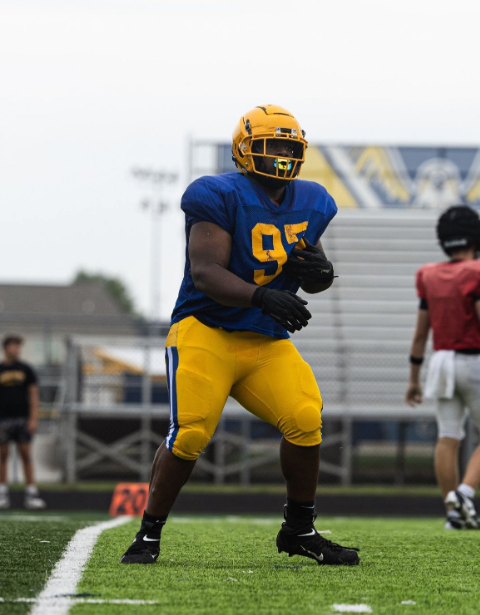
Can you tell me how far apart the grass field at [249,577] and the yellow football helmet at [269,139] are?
1529mm

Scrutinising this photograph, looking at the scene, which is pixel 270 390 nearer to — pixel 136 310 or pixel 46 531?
pixel 46 531

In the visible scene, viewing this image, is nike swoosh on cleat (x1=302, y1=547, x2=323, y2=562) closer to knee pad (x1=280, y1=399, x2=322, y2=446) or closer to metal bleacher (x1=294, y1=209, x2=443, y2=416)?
knee pad (x1=280, y1=399, x2=322, y2=446)

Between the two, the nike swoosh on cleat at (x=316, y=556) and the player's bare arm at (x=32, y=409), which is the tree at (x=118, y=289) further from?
the nike swoosh on cleat at (x=316, y=556)

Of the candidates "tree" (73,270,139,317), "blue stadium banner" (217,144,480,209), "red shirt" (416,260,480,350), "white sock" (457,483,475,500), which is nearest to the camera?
"white sock" (457,483,475,500)

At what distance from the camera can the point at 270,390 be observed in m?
3.90

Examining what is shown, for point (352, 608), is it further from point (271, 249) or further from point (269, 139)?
point (269, 139)

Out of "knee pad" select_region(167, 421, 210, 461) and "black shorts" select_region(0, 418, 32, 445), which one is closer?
"knee pad" select_region(167, 421, 210, 461)

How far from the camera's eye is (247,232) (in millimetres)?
3846

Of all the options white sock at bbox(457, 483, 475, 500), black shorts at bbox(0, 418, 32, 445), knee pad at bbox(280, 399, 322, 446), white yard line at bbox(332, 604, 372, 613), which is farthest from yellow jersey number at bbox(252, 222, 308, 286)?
black shorts at bbox(0, 418, 32, 445)

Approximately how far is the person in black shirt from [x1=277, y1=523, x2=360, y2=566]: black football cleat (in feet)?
23.1

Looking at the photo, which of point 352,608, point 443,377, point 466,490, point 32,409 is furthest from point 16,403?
point 352,608

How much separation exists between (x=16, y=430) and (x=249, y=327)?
298 inches

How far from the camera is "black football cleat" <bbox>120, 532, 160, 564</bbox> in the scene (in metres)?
3.73

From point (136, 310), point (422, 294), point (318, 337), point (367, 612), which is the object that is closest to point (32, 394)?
point (422, 294)
